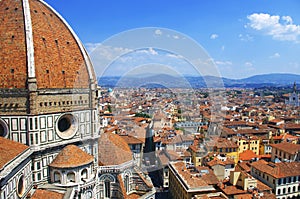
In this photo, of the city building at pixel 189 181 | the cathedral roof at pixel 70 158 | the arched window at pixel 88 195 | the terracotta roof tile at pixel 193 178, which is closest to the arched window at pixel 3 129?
the cathedral roof at pixel 70 158

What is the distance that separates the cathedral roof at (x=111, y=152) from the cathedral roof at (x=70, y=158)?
242 centimetres

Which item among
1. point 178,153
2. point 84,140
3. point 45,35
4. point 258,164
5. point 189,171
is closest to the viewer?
point 45,35

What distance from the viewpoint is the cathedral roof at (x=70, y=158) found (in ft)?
49.6

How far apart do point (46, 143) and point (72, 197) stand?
10.7 ft

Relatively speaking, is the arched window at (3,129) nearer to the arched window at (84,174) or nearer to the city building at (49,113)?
the city building at (49,113)

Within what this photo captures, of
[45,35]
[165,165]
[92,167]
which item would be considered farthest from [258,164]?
[45,35]

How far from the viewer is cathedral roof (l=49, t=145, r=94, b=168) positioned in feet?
49.6

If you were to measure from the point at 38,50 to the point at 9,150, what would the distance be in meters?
5.78

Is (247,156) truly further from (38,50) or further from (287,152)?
(38,50)

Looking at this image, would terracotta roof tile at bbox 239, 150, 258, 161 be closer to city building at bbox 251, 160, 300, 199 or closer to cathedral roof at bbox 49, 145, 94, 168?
city building at bbox 251, 160, 300, 199

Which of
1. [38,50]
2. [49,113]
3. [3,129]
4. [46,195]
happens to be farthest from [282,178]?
[3,129]

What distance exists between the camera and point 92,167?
16359 millimetres

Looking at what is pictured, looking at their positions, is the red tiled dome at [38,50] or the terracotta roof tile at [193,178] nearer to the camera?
the red tiled dome at [38,50]

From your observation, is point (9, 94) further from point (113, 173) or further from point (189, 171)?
point (189, 171)
